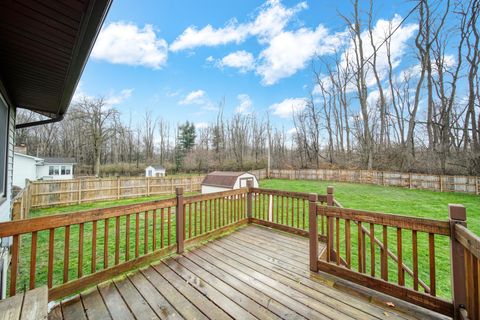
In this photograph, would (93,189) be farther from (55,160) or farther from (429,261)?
(55,160)

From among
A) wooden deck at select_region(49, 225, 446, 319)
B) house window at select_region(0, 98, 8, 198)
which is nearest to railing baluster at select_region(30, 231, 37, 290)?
wooden deck at select_region(49, 225, 446, 319)

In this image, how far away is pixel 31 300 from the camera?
1.43 m

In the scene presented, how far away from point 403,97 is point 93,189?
2561 centimetres

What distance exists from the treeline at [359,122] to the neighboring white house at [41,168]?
3581 millimetres

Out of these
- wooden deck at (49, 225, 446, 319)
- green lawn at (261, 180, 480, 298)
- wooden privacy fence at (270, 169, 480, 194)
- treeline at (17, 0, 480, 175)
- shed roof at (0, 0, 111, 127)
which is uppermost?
treeline at (17, 0, 480, 175)

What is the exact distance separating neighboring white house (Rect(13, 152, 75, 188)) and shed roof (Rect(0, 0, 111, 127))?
770 inches

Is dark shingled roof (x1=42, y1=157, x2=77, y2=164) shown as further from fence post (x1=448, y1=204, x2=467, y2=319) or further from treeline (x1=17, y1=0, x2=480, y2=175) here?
fence post (x1=448, y1=204, x2=467, y2=319)

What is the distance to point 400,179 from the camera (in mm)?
14773

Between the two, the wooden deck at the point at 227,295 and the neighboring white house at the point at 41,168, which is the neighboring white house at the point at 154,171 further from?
the wooden deck at the point at 227,295

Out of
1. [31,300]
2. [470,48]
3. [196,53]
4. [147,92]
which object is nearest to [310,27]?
[196,53]

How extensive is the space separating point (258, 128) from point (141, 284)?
30613mm

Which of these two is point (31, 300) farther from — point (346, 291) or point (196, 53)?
point (196, 53)

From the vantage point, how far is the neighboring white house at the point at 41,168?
16.8m

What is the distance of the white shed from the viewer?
1072cm
